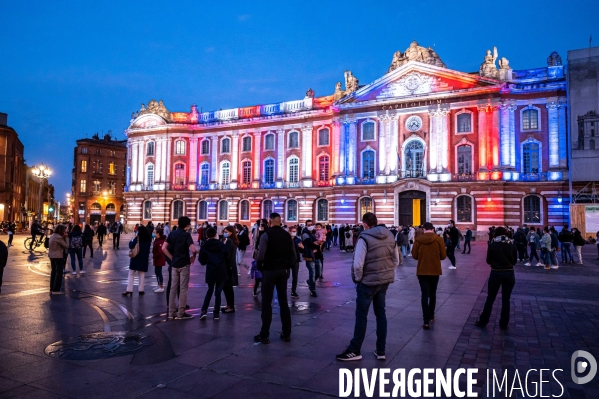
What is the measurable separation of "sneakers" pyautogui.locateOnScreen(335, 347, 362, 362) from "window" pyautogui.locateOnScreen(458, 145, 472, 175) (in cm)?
3469

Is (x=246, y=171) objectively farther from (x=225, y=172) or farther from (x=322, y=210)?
(x=322, y=210)

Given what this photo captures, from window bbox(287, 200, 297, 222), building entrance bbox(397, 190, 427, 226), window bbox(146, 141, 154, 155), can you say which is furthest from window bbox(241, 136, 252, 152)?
building entrance bbox(397, 190, 427, 226)

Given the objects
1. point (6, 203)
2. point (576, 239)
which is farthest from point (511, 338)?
point (6, 203)

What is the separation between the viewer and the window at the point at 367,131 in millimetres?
41688

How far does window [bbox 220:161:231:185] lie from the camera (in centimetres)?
5022

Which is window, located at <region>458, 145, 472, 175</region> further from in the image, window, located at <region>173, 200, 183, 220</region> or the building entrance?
window, located at <region>173, 200, 183, 220</region>

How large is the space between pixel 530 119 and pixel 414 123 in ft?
30.3

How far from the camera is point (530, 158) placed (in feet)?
121

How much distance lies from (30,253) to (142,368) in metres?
21.7

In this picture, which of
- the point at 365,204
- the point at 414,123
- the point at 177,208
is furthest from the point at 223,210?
the point at 414,123

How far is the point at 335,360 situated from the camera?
591 cm

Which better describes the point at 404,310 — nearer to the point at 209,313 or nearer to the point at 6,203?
the point at 209,313

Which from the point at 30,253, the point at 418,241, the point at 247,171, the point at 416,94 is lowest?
the point at 30,253

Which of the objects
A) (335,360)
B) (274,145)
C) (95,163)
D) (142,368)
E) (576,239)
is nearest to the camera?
(142,368)
